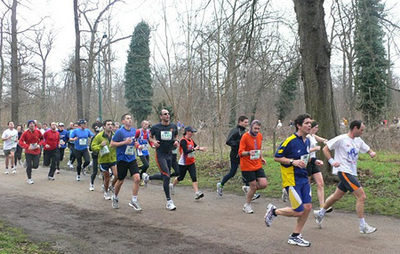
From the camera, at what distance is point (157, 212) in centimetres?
802

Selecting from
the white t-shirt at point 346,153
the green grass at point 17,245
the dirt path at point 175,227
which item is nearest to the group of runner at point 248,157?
the white t-shirt at point 346,153

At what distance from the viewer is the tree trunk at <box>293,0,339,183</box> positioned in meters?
9.94

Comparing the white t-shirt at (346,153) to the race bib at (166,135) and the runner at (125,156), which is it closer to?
the race bib at (166,135)

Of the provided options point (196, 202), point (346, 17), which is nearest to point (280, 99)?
point (346, 17)

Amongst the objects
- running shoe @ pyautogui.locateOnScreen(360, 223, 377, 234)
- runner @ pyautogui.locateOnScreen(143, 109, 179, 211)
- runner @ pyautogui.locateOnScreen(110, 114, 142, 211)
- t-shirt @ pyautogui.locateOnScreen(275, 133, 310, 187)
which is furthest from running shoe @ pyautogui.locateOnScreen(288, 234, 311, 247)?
runner @ pyautogui.locateOnScreen(110, 114, 142, 211)

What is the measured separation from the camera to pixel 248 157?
7941 mm

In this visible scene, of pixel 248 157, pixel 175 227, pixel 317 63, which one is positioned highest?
pixel 317 63

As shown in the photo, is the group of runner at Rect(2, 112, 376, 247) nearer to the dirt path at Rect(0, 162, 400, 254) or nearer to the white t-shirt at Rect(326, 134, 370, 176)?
the white t-shirt at Rect(326, 134, 370, 176)

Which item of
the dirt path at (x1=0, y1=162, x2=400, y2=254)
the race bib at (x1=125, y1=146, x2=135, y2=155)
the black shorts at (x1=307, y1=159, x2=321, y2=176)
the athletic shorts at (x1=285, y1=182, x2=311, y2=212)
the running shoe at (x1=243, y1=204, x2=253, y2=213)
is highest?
the race bib at (x1=125, y1=146, x2=135, y2=155)

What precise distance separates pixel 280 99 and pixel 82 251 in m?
32.6

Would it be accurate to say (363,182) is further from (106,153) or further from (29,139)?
(29,139)

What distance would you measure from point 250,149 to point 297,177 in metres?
2.21

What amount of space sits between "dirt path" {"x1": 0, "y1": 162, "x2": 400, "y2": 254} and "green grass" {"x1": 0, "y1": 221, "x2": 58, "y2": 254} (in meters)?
0.18

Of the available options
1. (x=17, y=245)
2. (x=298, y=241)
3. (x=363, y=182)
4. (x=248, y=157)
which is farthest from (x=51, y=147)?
(x=298, y=241)
